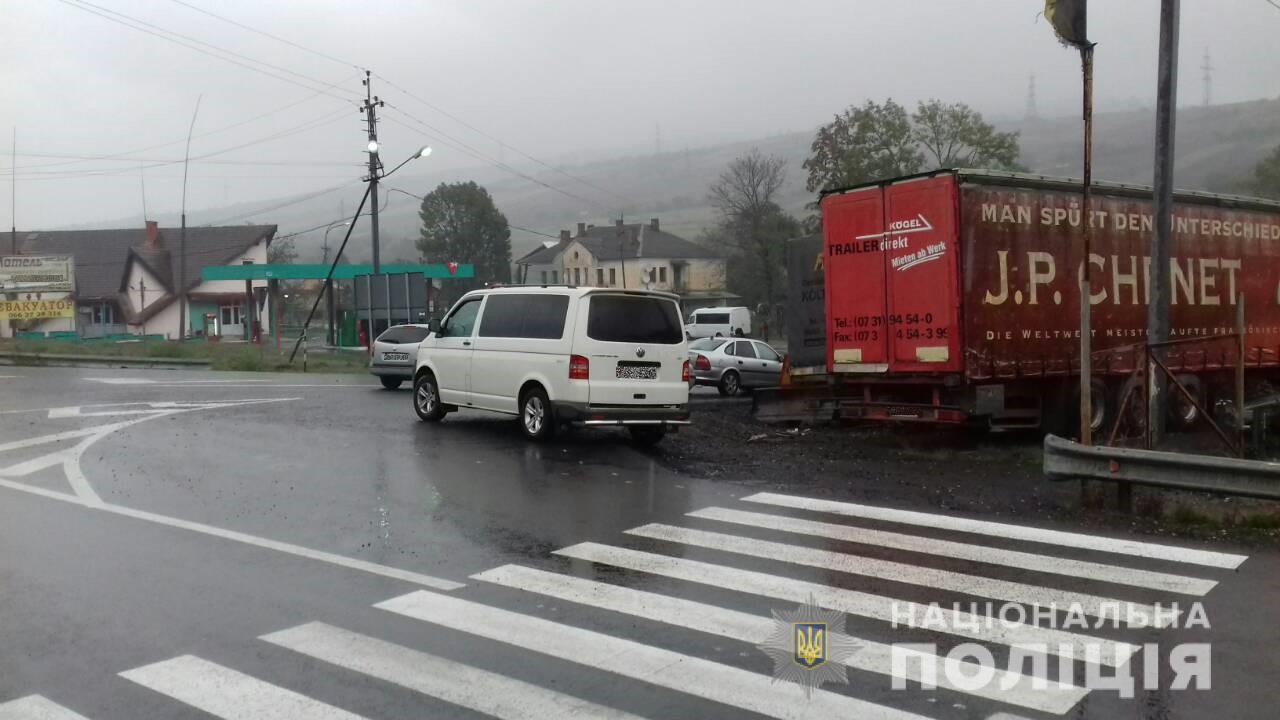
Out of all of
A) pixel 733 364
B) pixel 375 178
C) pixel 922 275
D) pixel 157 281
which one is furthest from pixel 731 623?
pixel 157 281

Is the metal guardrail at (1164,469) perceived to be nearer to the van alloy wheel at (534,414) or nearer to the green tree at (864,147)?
the van alloy wheel at (534,414)

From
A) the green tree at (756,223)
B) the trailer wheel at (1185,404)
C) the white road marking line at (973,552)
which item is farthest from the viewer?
the green tree at (756,223)

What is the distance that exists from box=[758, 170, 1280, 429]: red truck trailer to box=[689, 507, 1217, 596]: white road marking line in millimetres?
5394

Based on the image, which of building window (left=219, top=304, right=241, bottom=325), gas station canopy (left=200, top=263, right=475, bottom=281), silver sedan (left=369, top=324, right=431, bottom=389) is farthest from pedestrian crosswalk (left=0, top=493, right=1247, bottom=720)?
building window (left=219, top=304, right=241, bottom=325)

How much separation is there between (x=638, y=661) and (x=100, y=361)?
35.2 meters

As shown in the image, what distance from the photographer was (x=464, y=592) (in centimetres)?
671

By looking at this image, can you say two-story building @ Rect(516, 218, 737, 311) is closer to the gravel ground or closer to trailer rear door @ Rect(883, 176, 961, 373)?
the gravel ground

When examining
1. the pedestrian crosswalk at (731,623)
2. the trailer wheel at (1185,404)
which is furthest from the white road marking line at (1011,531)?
the trailer wheel at (1185,404)

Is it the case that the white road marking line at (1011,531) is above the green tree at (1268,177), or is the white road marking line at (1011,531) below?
below

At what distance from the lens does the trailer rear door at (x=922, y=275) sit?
1321cm

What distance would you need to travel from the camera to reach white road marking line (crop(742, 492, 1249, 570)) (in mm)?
7387

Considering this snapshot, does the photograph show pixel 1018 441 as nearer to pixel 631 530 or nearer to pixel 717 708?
pixel 631 530

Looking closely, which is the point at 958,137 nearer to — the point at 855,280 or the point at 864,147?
the point at 864,147

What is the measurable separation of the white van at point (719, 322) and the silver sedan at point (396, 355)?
91.0ft
